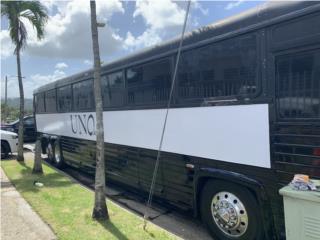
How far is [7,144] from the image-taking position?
14742 mm

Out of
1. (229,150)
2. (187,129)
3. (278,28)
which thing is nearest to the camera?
(278,28)

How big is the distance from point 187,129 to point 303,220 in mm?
2246

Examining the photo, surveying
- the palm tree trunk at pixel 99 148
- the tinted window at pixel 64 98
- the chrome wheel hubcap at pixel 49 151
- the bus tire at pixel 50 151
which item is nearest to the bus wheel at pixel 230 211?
the palm tree trunk at pixel 99 148

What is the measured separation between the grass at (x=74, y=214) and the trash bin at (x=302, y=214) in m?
1.83

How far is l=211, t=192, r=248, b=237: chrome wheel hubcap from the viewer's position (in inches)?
175

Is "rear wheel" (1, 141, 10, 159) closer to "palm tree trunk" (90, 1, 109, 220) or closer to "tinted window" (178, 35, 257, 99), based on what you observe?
"palm tree trunk" (90, 1, 109, 220)

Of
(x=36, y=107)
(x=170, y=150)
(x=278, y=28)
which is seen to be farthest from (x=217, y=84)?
(x=36, y=107)

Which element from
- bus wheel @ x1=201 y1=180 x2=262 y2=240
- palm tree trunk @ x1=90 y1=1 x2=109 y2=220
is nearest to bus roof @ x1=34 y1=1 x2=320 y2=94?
palm tree trunk @ x1=90 y1=1 x2=109 y2=220

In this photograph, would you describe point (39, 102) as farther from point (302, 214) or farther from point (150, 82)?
point (302, 214)

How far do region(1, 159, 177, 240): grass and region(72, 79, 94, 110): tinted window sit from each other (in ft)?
6.10

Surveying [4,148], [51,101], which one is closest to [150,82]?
[51,101]

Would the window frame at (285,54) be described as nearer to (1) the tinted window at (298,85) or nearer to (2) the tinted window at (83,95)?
(1) the tinted window at (298,85)

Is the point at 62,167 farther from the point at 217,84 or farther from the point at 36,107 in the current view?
the point at 217,84

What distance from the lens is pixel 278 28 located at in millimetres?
3801
